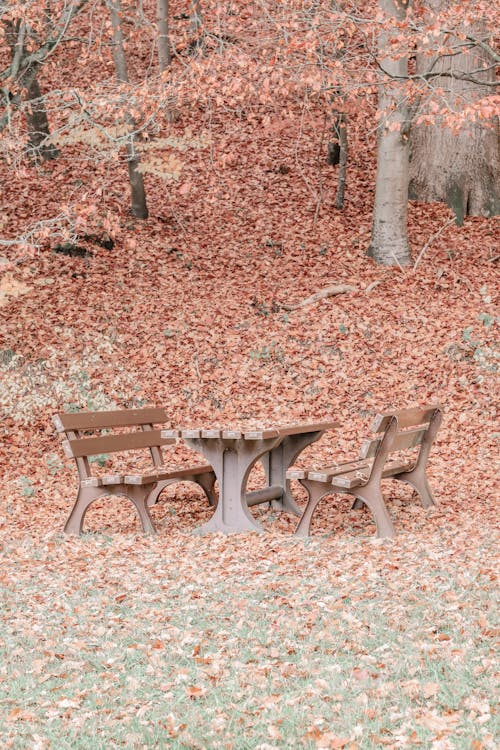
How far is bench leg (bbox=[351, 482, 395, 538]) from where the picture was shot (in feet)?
22.2

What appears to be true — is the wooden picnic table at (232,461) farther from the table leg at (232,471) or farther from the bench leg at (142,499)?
the bench leg at (142,499)

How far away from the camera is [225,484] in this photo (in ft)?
23.7

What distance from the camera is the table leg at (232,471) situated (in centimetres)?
712

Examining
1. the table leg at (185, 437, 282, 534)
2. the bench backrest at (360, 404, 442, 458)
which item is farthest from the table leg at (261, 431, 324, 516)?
the bench backrest at (360, 404, 442, 458)

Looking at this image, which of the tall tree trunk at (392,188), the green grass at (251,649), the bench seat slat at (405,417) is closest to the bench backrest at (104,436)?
the green grass at (251,649)

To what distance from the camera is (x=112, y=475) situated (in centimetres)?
753

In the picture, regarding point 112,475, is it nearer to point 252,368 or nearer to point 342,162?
point 252,368

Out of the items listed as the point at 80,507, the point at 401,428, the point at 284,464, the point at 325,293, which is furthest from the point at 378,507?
the point at 325,293

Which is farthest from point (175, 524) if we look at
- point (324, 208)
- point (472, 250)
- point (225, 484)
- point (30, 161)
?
point (30, 161)

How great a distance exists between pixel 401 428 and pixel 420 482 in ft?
3.04

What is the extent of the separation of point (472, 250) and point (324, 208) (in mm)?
2934

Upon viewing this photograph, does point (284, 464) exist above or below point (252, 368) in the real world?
above

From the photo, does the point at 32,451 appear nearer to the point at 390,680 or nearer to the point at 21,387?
the point at 21,387

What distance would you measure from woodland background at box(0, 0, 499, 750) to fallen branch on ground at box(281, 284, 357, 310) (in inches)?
2.3
